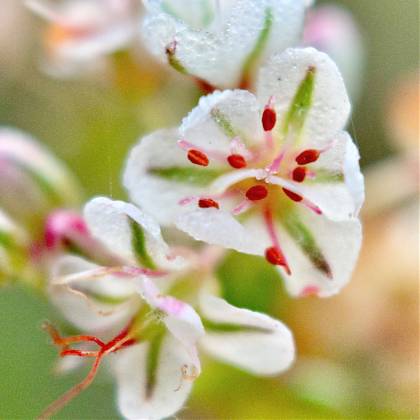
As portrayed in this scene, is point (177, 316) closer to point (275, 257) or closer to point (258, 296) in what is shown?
point (275, 257)

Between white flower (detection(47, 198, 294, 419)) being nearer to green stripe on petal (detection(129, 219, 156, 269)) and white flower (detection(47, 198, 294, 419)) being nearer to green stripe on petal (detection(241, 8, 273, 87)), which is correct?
green stripe on petal (detection(129, 219, 156, 269))

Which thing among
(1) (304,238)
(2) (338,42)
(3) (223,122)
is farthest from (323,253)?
(2) (338,42)

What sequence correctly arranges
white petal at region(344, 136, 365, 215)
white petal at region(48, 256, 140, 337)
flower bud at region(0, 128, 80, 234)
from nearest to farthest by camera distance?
white petal at region(344, 136, 365, 215) → white petal at region(48, 256, 140, 337) → flower bud at region(0, 128, 80, 234)

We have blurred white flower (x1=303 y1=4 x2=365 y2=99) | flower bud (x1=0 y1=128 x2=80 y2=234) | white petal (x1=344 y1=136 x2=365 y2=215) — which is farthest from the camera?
blurred white flower (x1=303 y1=4 x2=365 y2=99)

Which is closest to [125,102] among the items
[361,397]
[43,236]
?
[43,236]

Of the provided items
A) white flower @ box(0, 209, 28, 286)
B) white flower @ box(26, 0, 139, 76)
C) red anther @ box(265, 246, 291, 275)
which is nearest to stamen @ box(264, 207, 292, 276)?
red anther @ box(265, 246, 291, 275)
